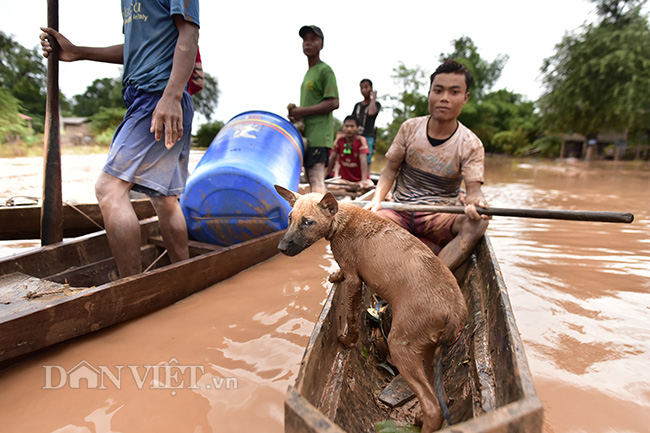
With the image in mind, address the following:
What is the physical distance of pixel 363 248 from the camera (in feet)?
5.67

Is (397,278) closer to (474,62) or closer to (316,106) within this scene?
(316,106)

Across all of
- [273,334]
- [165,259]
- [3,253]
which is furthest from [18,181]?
Result: [273,334]

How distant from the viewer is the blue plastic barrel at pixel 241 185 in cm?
342

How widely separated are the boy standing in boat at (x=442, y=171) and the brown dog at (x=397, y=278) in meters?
0.88

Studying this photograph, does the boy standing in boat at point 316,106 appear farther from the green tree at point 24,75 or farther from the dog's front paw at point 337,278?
the green tree at point 24,75

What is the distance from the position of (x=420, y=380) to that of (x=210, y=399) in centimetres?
109

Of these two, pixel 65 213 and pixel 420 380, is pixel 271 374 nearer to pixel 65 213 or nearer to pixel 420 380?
pixel 420 380

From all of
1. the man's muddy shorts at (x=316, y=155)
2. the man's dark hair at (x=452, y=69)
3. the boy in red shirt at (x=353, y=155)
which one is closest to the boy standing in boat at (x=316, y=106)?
the man's muddy shorts at (x=316, y=155)

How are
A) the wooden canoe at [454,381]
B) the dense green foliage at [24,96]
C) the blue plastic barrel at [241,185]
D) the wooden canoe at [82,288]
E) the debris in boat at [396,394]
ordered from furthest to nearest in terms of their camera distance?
the dense green foliage at [24,96]
the blue plastic barrel at [241,185]
the wooden canoe at [82,288]
the debris in boat at [396,394]
the wooden canoe at [454,381]

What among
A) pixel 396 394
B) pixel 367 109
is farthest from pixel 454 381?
pixel 367 109

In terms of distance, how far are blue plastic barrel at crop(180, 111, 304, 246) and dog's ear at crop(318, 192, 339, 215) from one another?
172 cm

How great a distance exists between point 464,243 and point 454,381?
3.65 feet

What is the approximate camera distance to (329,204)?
5.72 feet

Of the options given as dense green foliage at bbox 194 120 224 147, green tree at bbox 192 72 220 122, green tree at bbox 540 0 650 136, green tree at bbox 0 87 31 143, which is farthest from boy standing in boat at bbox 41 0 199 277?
green tree at bbox 192 72 220 122
